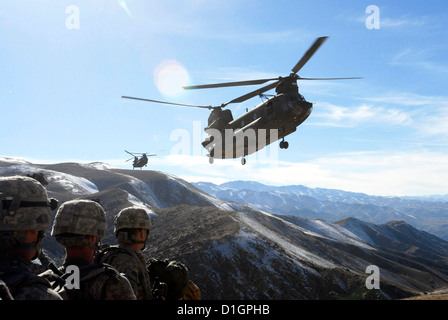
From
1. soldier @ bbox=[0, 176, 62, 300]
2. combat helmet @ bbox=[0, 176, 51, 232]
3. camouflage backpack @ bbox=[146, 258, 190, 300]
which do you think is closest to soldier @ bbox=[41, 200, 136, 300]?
soldier @ bbox=[0, 176, 62, 300]

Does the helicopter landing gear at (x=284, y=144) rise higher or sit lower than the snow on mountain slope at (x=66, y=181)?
higher

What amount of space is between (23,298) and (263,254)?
3328 cm

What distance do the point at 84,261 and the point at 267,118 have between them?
1694 centimetres

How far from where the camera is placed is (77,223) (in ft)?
12.4

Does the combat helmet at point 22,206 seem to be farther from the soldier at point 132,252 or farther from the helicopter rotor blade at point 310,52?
the helicopter rotor blade at point 310,52

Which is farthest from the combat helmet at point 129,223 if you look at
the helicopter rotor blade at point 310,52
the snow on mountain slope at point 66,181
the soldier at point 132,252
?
the snow on mountain slope at point 66,181

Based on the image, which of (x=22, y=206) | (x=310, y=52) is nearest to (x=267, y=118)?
(x=310, y=52)

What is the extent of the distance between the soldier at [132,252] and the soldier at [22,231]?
5.19ft

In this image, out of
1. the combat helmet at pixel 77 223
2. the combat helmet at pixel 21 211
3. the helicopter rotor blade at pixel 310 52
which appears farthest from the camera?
the helicopter rotor blade at pixel 310 52

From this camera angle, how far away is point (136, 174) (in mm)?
112312

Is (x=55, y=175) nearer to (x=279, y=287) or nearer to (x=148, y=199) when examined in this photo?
(x=148, y=199)

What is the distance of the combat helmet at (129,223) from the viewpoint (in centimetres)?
517

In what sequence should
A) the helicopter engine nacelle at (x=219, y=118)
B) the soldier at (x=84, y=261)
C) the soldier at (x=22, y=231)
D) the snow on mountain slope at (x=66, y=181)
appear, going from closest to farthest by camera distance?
the soldier at (x=22, y=231)
the soldier at (x=84, y=261)
the helicopter engine nacelle at (x=219, y=118)
the snow on mountain slope at (x=66, y=181)
